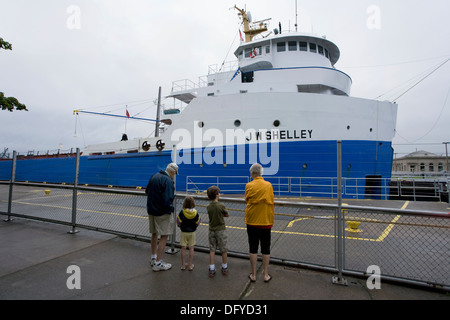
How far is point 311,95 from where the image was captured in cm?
1059

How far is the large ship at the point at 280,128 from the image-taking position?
10523mm

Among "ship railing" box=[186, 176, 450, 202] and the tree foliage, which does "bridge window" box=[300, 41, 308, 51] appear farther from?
the tree foliage

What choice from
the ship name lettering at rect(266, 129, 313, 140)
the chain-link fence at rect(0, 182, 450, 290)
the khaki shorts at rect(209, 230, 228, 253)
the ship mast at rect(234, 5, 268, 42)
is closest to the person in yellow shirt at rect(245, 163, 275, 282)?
the chain-link fence at rect(0, 182, 450, 290)

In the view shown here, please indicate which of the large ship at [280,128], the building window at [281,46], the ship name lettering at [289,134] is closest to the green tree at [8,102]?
the large ship at [280,128]

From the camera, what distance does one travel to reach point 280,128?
10.8 metres

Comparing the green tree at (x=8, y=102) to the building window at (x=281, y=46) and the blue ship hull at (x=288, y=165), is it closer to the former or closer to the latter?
the blue ship hull at (x=288, y=165)

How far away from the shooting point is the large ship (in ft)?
34.5

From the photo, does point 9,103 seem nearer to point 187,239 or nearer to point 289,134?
point 187,239

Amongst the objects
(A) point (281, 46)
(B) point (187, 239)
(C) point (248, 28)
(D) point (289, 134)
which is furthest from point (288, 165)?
(C) point (248, 28)

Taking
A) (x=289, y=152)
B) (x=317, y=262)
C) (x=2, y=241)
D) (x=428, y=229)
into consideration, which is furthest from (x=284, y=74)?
(x=2, y=241)
